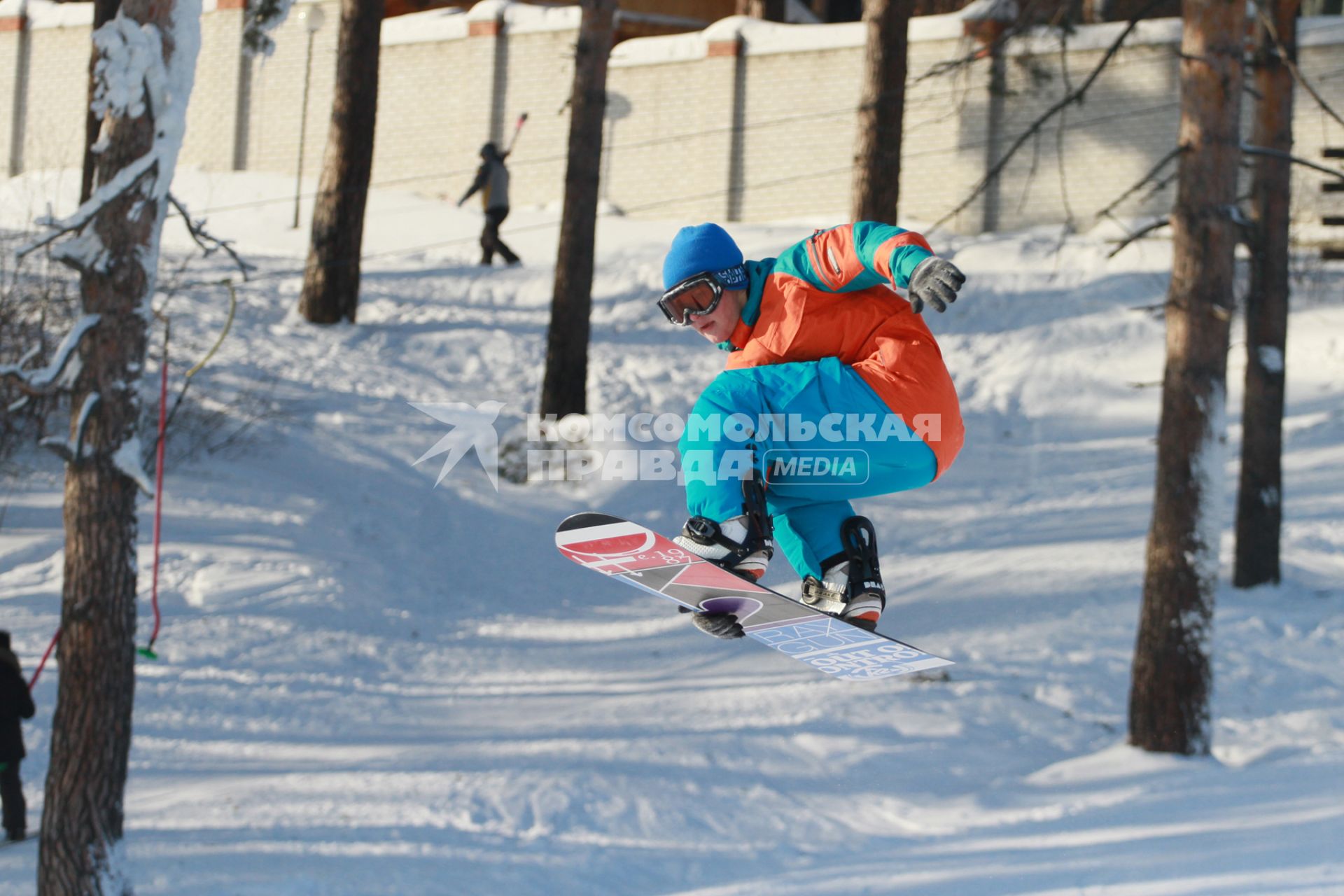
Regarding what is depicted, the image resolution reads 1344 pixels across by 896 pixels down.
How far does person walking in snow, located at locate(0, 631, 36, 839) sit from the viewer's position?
7.60m

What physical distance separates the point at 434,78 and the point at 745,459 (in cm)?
1980

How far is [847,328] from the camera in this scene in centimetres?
437

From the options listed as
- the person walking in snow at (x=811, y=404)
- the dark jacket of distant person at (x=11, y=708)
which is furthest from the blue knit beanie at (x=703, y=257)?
the dark jacket of distant person at (x=11, y=708)

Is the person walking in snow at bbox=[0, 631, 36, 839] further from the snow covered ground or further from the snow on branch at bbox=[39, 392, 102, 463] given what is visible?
the snow on branch at bbox=[39, 392, 102, 463]

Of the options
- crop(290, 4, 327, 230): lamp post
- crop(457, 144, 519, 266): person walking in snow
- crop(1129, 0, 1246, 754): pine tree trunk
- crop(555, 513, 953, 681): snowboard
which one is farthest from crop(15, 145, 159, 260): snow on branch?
crop(290, 4, 327, 230): lamp post

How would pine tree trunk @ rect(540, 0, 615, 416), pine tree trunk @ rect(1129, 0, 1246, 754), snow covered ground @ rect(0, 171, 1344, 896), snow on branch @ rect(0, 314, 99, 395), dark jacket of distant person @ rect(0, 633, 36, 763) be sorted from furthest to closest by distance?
pine tree trunk @ rect(540, 0, 615, 416), pine tree trunk @ rect(1129, 0, 1246, 754), snow covered ground @ rect(0, 171, 1344, 896), dark jacket of distant person @ rect(0, 633, 36, 763), snow on branch @ rect(0, 314, 99, 395)

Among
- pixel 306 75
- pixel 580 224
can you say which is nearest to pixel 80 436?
pixel 580 224

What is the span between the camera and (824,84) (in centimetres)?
2028

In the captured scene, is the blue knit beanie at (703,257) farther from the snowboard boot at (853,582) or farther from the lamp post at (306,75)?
the lamp post at (306,75)

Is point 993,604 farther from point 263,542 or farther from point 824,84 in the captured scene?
point 824,84

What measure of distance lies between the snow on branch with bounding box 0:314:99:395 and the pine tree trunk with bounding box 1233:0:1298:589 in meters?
9.46

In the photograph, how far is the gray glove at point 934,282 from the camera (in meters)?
3.65

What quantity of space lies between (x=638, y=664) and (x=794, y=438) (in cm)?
696

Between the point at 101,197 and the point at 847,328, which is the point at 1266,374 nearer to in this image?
the point at 847,328
